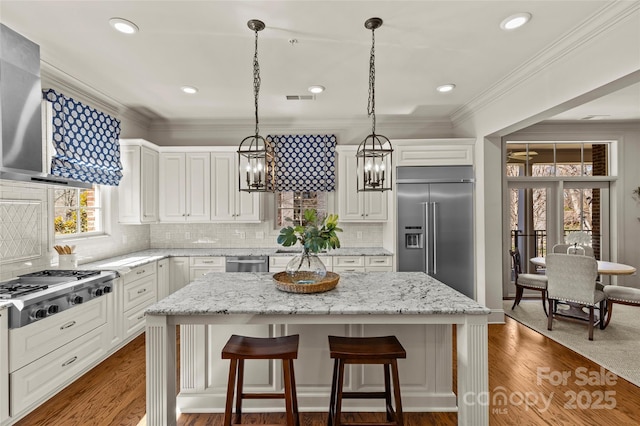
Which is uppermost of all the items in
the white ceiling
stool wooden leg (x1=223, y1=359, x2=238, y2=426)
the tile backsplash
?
the white ceiling

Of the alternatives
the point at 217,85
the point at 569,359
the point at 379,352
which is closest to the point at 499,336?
the point at 569,359

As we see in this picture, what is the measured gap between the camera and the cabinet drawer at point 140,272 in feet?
11.4

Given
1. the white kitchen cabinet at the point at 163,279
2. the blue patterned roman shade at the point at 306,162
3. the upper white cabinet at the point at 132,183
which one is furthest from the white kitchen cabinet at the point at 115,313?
the blue patterned roman shade at the point at 306,162

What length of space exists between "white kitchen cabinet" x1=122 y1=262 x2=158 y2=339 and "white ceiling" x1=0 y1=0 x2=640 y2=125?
2060mm

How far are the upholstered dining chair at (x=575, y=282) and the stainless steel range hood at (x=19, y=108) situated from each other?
5.11m

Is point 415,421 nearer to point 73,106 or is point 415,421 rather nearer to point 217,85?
point 217,85

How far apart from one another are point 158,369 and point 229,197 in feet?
10.1

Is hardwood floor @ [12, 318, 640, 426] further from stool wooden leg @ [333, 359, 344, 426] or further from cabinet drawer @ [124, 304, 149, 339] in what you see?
stool wooden leg @ [333, 359, 344, 426]

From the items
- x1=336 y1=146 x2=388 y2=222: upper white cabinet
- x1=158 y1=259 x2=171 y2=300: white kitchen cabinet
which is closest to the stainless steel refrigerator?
x1=336 y1=146 x2=388 y2=222: upper white cabinet

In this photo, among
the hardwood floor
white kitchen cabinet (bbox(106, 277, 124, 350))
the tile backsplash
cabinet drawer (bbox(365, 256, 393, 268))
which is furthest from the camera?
the tile backsplash

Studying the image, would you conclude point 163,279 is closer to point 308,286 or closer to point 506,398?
point 308,286

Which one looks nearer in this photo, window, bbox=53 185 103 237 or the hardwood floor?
the hardwood floor

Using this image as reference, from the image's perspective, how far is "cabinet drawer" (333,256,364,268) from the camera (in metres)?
4.39

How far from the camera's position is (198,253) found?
4.45 metres
